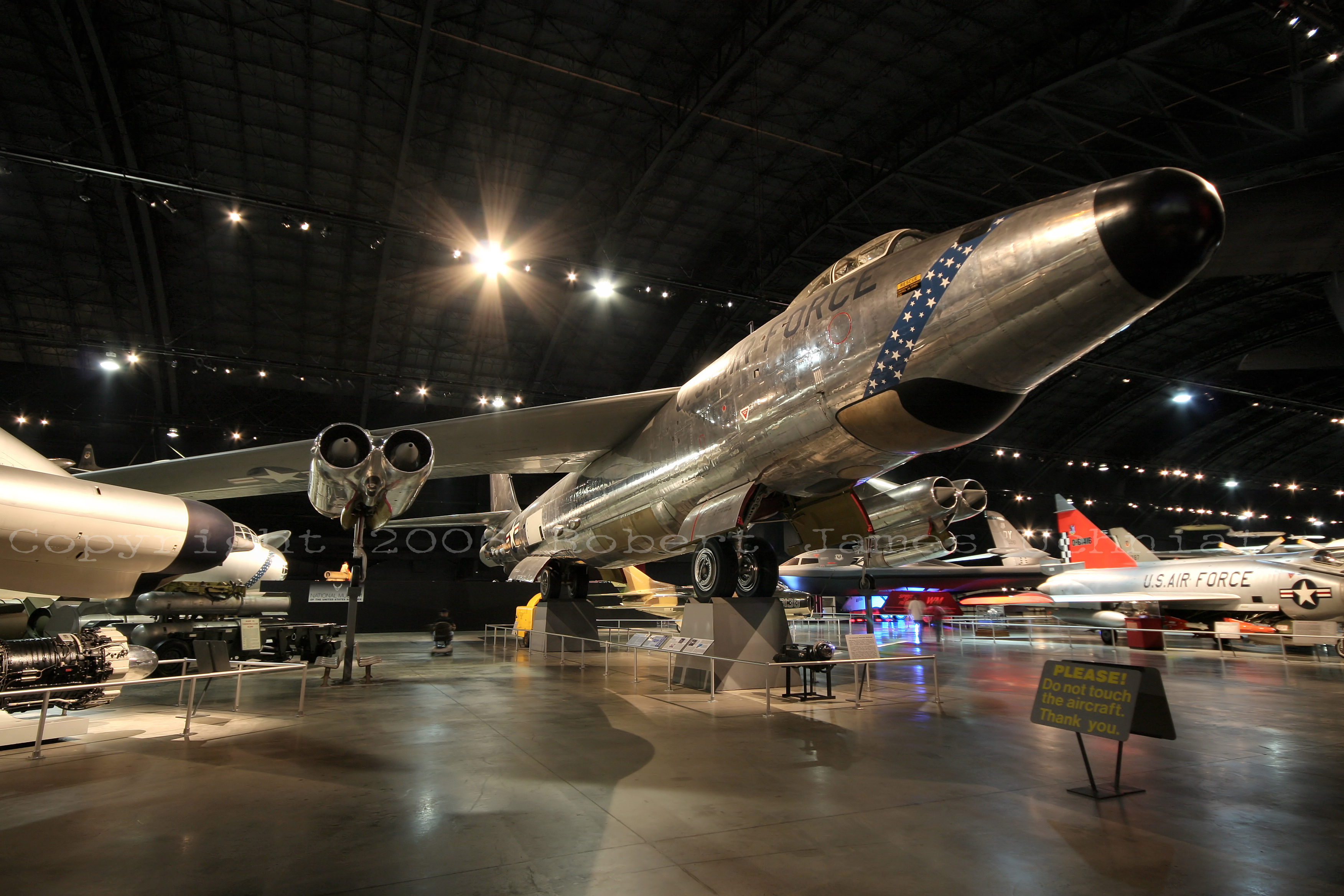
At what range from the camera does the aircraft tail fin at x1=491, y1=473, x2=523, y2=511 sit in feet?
60.2

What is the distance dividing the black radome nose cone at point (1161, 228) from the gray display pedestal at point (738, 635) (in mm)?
5399

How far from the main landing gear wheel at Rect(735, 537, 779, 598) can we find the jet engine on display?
20.6 ft

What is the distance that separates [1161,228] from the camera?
13.2ft

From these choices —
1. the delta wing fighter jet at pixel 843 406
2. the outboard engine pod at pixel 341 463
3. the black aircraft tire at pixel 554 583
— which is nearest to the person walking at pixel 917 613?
the black aircraft tire at pixel 554 583

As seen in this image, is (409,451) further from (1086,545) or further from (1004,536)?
(1004,536)

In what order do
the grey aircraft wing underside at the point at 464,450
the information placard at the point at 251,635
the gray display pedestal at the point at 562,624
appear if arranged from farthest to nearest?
the gray display pedestal at the point at 562,624 → the information placard at the point at 251,635 → the grey aircraft wing underside at the point at 464,450

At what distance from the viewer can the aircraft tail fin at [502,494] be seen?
1834 centimetres

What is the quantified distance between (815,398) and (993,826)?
12.6 ft

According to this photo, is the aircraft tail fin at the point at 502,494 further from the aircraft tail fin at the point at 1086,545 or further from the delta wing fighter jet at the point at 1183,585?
the aircraft tail fin at the point at 1086,545

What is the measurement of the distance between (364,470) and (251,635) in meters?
4.62

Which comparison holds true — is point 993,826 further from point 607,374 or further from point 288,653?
point 607,374

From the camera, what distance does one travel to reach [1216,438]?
37.2m

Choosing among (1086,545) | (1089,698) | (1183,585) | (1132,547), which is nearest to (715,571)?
(1089,698)

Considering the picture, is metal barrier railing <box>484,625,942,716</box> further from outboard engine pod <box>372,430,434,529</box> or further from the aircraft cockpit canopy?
the aircraft cockpit canopy
